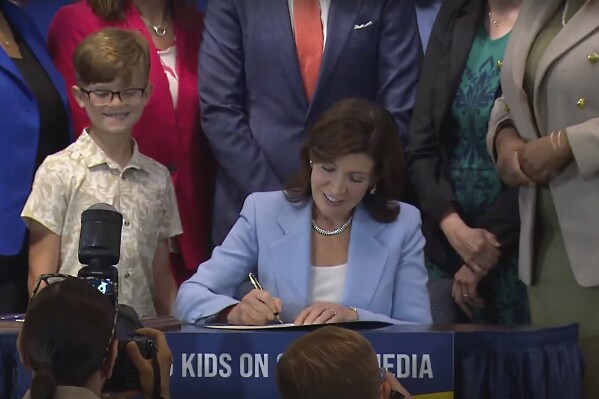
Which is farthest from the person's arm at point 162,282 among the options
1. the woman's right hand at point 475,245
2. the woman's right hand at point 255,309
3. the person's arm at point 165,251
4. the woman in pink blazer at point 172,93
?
the woman's right hand at point 475,245

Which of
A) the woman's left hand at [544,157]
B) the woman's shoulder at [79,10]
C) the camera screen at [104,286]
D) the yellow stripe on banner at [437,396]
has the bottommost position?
the yellow stripe on banner at [437,396]

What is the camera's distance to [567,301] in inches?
114

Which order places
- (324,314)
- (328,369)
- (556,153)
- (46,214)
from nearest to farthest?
(328,369) → (324,314) → (556,153) → (46,214)

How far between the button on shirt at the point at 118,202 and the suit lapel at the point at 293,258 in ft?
1.54

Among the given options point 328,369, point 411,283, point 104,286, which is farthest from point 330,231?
point 328,369

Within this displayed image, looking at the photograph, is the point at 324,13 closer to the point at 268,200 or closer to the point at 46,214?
the point at 268,200

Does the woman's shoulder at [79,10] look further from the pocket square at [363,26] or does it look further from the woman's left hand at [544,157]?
the woman's left hand at [544,157]

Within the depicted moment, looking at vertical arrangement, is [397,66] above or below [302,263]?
above

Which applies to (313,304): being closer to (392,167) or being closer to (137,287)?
(392,167)

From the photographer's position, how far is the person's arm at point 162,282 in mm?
3311

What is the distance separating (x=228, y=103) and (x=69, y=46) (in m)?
0.56

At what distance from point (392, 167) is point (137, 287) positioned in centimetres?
84

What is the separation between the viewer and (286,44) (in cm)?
339

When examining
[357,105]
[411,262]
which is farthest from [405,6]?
[411,262]
